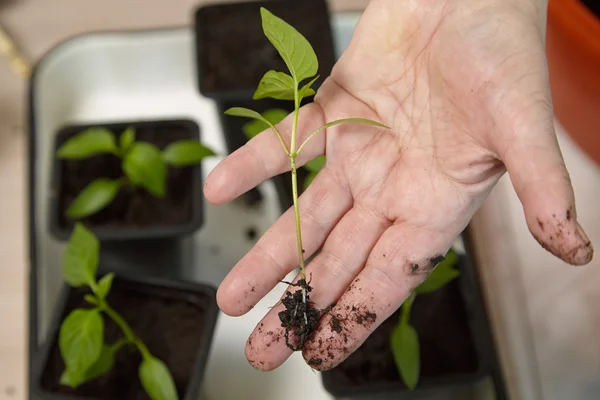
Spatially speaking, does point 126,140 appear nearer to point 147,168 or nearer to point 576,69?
point 147,168

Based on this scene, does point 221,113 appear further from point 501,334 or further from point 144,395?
point 501,334

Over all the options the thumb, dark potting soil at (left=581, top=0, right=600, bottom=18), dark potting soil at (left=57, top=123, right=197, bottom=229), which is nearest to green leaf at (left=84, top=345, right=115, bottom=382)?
dark potting soil at (left=57, top=123, right=197, bottom=229)

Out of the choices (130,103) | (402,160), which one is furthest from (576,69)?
(130,103)

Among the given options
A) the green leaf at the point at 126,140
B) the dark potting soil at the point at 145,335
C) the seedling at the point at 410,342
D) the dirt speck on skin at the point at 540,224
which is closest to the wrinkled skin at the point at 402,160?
the dirt speck on skin at the point at 540,224

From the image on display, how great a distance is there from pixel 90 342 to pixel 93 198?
0.26 m

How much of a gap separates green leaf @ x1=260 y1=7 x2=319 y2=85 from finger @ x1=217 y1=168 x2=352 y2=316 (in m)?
0.13

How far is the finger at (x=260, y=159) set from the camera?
24.8 inches

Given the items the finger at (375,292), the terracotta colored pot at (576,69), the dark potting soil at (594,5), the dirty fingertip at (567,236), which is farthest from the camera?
the dark potting soil at (594,5)

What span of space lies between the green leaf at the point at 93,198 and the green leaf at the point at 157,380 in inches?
10.6

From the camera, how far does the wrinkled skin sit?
1.70 ft

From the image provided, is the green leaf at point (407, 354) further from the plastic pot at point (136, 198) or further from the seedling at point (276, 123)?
the plastic pot at point (136, 198)

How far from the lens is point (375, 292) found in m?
0.60

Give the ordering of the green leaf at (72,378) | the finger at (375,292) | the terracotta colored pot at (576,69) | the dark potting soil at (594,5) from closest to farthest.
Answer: the finger at (375,292)
the green leaf at (72,378)
the terracotta colored pot at (576,69)
the dark potting soil at (594,5)

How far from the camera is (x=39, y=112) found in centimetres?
114
